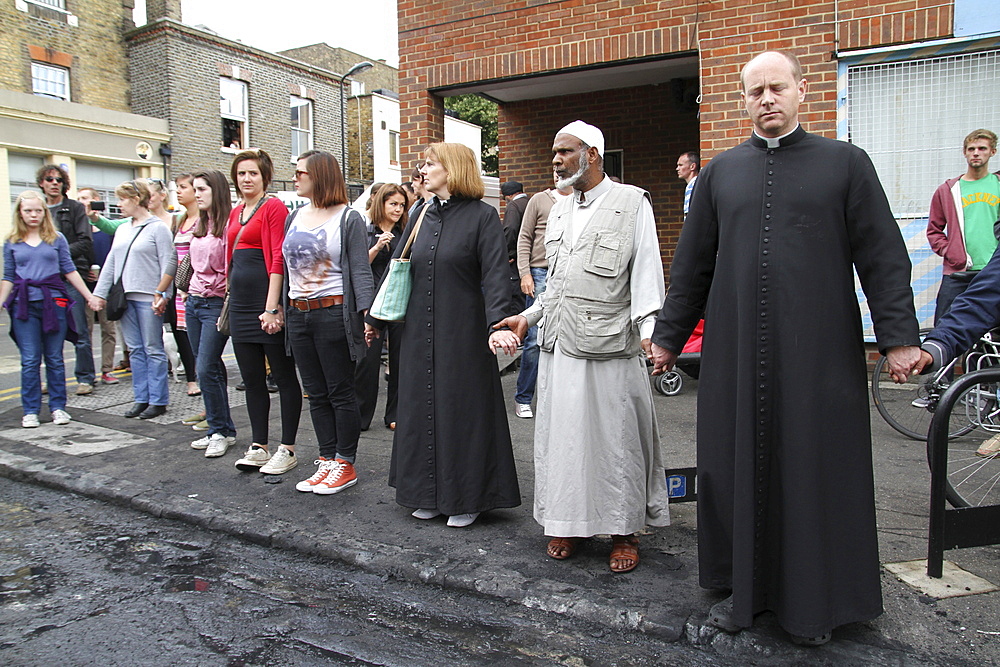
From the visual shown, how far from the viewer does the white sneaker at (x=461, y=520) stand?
421 cm

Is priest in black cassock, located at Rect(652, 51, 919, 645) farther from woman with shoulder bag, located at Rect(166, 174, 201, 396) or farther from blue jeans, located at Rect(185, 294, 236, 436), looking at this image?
woman with shoulder bag, located at Rect(166, 174, 201, 396)

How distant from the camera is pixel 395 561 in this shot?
3.83 meters

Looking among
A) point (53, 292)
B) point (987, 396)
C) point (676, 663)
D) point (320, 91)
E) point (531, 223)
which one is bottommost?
point (676, 663)

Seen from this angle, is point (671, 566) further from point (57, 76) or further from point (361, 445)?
point (57, 76)

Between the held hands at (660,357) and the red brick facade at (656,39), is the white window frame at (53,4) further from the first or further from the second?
the held hands at (660,357)

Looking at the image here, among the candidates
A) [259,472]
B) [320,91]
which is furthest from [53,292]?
[320,91]

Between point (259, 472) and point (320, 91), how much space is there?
27.6 metres

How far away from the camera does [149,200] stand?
23.2 feet

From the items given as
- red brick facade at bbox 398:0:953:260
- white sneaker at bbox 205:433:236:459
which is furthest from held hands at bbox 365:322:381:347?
red brick facade at bbox 398:0:953:260

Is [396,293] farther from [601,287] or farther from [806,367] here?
[806,367]

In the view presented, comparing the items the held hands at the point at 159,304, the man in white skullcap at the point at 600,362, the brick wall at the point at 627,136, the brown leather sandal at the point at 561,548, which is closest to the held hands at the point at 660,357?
the man in white skullcap at the point at 600,362

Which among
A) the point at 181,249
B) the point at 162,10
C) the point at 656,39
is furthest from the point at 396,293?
the point at 162,10

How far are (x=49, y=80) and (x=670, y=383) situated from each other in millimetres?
22618

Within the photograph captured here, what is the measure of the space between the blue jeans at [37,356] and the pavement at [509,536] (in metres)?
0.23
